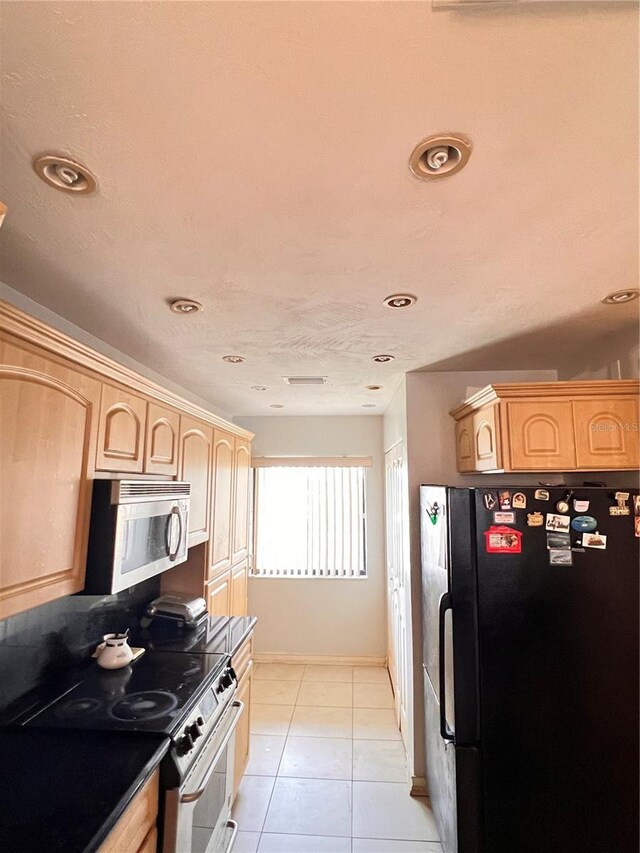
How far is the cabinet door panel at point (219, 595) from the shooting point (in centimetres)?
257

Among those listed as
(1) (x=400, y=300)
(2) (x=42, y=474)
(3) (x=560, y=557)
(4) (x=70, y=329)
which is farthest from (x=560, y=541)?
(4) (x=70, y=329)

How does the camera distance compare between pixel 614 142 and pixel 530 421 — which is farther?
pixel 530 421

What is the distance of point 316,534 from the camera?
4609 mm

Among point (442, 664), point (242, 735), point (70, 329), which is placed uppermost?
point (70, 329)

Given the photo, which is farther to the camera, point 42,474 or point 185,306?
point 185,306

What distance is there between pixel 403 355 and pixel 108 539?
67.4 inches

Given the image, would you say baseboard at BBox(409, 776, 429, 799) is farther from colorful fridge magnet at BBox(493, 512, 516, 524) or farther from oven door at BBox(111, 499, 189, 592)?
oven door at BBox(111, 499, 189, 592)

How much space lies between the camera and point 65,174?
3.33 ft

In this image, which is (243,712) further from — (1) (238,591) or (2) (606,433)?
(2) (606,433)

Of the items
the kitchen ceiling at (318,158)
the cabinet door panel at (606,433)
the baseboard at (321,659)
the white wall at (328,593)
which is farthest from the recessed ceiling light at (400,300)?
the baseboard at (321,659)

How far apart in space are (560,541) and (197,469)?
1.81m

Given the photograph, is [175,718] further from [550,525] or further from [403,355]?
[403,355]

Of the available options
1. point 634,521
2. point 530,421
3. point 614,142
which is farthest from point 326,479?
point 614,142

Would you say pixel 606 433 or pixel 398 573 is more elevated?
pixel 606 433
